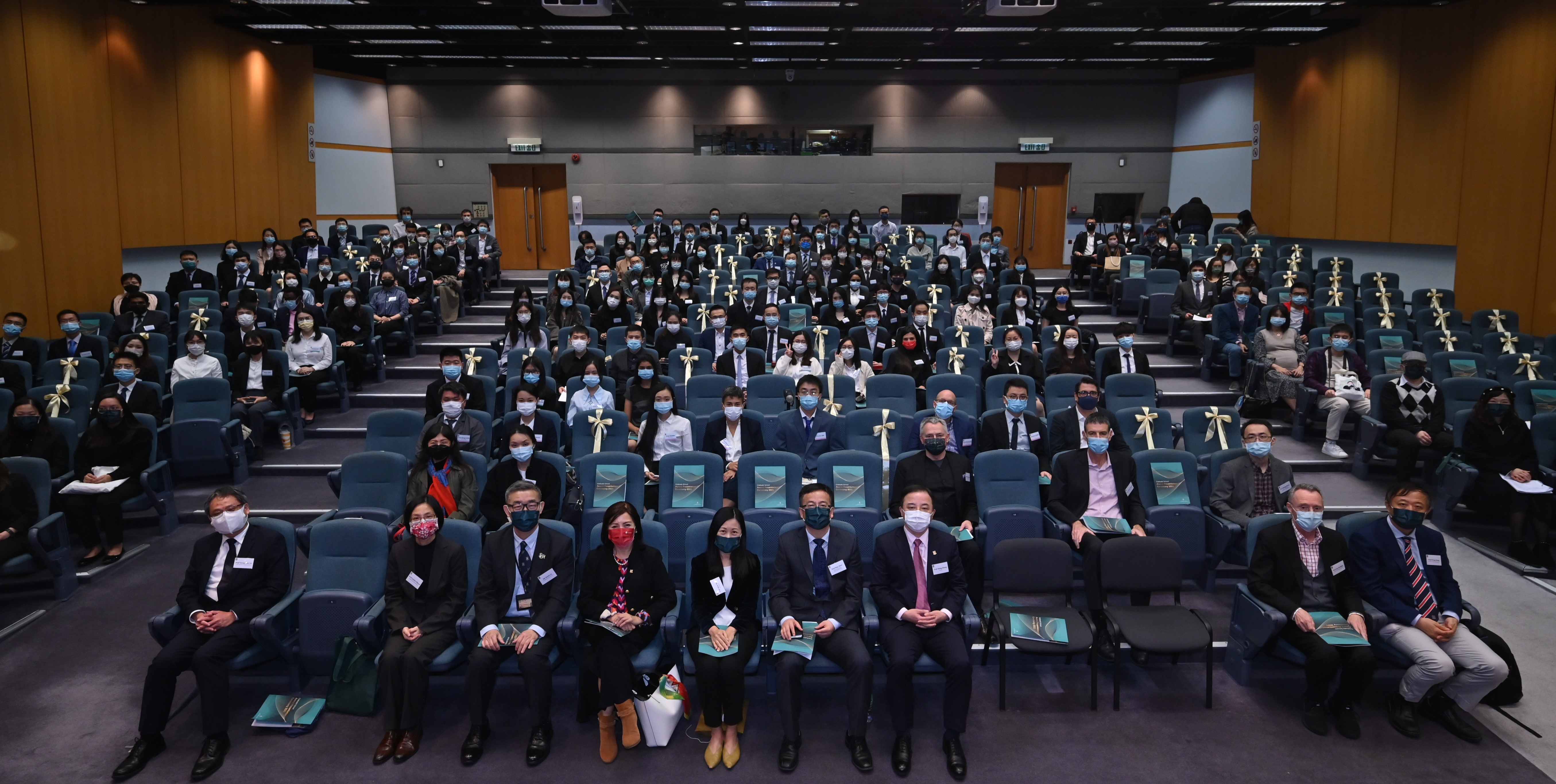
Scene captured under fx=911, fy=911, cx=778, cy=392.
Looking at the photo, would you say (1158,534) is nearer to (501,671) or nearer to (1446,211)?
(501,671)

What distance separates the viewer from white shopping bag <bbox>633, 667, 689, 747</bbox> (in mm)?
4578

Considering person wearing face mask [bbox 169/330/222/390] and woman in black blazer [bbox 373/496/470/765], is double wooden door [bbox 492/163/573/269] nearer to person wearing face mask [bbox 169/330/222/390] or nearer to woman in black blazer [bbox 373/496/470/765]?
person wearing face mask [bbox 169/330/222/390]

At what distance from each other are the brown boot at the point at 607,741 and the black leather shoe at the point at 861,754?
3.84 feet

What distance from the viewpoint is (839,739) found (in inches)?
184

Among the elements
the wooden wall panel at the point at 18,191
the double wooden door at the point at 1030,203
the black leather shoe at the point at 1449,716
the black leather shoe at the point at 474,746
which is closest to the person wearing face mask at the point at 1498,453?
the black leather shoe at the point at 1449,716

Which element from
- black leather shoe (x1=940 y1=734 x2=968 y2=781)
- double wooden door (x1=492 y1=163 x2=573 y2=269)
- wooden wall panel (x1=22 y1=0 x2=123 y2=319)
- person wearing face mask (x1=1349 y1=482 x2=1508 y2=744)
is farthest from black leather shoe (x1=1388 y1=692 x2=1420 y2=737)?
double wooden door (x1=492 y1=163 x2=573 y2=269)

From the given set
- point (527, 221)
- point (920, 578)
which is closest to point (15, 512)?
point (920, 578)

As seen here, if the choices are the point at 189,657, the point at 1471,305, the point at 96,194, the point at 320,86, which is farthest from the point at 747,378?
the point at 320,86

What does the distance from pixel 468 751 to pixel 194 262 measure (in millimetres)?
10156

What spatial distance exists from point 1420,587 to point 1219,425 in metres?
2.38

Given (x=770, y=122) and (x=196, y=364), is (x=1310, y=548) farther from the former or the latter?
(x=770, y=122)

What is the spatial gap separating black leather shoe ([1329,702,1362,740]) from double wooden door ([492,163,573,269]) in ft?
53.7

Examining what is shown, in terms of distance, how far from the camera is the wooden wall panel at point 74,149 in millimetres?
10703

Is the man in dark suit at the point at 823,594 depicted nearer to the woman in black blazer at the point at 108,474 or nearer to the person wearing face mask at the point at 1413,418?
the woman in black blazer at the point at 108,474
